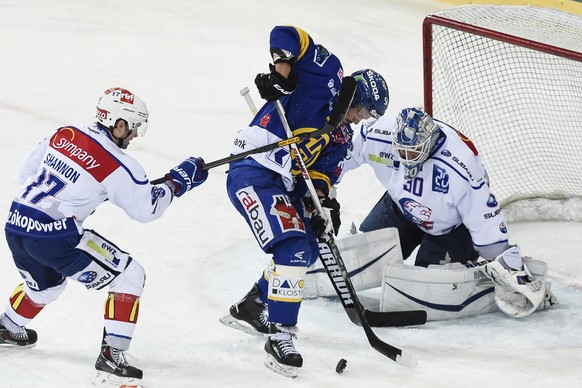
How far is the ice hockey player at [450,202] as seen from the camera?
12.0ft

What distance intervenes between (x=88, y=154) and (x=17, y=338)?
724mm

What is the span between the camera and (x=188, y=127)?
5734 mm

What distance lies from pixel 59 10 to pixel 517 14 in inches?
153

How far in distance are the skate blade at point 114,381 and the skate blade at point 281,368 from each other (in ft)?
1.36

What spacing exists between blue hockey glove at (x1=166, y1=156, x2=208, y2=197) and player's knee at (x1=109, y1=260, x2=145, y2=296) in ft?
0.98

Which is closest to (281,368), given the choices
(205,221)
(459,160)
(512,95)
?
(459,160)

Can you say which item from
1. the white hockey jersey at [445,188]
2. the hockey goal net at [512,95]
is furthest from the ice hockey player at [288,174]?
the hockey goal net at [512,95]

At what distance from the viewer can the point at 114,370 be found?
316 centimetres

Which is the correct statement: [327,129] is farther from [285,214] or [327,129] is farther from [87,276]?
[87,276]

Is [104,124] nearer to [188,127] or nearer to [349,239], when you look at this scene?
[349,239]

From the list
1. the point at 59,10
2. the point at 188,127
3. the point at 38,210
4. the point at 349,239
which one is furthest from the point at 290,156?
the point at 59,10

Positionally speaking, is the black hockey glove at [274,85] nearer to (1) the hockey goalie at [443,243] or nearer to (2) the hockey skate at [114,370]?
(1) the hockey goalie at [443,243]

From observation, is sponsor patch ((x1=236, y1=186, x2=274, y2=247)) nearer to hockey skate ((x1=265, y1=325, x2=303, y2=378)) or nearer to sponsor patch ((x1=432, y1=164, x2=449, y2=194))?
hockey skate ((x1=265, y1=325, x2=303, y2=378))

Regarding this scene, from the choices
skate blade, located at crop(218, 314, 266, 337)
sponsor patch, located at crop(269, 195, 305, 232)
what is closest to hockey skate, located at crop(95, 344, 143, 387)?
skate blade, located at crop(218, 314, 266, 337)
